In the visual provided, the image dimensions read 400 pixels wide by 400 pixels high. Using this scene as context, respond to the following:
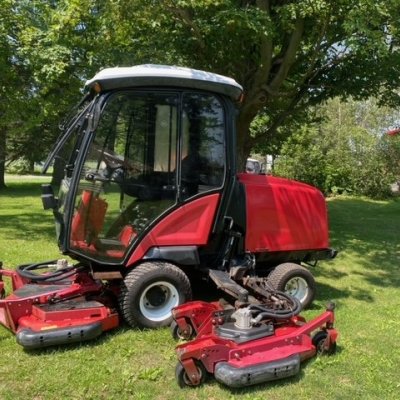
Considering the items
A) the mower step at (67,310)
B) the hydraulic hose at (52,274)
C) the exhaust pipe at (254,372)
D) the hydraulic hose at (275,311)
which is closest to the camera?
the exhaust pipe at (254,372)

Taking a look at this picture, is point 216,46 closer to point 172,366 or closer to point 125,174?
point 125,174

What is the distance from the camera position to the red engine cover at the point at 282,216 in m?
5.86

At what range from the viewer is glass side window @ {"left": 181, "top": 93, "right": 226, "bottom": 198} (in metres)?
5.34

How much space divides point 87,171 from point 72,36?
22.5 feet

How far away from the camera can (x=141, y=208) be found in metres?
5.25

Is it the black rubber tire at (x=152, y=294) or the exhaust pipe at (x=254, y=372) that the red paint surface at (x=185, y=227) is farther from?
the exhaust pipe at (x=254, y=372)

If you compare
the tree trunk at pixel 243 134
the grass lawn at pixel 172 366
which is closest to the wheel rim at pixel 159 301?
the grass lawn at pixel 172 366

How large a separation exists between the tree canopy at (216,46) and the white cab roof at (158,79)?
3005 millimetres

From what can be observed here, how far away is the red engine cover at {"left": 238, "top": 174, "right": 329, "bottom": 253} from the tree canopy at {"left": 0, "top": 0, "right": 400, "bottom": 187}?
9.08 ft

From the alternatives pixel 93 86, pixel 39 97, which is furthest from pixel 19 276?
pixel 39 97

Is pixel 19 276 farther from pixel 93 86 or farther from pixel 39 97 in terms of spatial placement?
pixel 39 97

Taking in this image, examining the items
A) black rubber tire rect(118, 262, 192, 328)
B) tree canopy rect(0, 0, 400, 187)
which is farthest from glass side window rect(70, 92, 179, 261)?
tree canopy rect(0, 0, 400, 187)

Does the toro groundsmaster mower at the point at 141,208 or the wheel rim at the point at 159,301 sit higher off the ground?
the toro groundsmaster mower at the point at 141,208

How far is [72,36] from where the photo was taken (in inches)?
429
